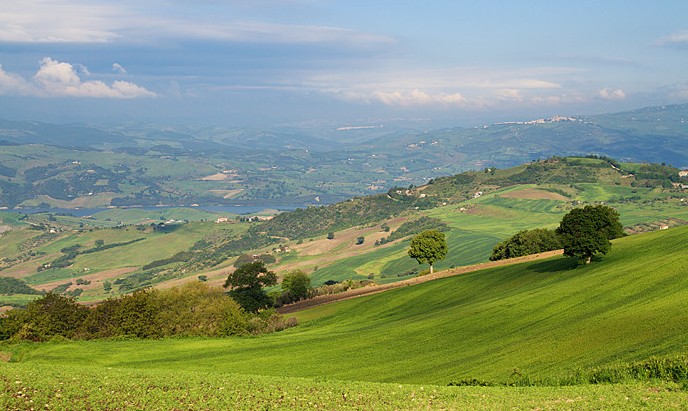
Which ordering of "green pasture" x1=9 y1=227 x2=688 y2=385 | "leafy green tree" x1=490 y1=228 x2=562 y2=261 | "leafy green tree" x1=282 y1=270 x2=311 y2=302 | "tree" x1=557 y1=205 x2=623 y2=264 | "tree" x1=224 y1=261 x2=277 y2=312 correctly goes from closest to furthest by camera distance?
"green pasture" x1=9 y1=227 x2=688 y2=385, "tree" x1=557 y1=205 x2=623 y2=264, "tree" x1=224 y1=261 x2=277 y2=312, "leafy green tree" x1=490 y1=228 x2=562 y2=261, "leafy green tree" x1=282 y1=270 x2=311 y2=302

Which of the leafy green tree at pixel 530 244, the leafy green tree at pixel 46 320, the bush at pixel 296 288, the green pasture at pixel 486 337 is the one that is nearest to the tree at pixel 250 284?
the bush at pixel 296 288

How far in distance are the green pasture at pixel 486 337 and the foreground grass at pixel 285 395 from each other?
20.8 feet

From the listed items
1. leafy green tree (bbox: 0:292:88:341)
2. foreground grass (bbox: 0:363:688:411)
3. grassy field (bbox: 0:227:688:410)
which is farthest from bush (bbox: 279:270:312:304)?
foreground grass (bbox: 0:363:688:411)

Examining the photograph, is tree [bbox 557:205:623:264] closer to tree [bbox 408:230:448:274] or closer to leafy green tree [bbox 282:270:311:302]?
tree [bbox 408:230:448:274]

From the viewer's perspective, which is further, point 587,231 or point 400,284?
point 400,284

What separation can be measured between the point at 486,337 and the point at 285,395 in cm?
2617

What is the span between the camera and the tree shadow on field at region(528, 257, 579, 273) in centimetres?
8569

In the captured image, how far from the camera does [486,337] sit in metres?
56.8

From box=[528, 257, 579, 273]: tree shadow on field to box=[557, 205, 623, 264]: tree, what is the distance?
172 cm

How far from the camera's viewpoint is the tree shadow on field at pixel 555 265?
85688 mm

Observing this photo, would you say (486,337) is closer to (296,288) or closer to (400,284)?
(400,284)

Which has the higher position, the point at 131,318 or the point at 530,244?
the point at 131,318

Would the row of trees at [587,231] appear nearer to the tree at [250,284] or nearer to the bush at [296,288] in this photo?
the tree at [250,284]

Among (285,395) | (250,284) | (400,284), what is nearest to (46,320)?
(250,284)
